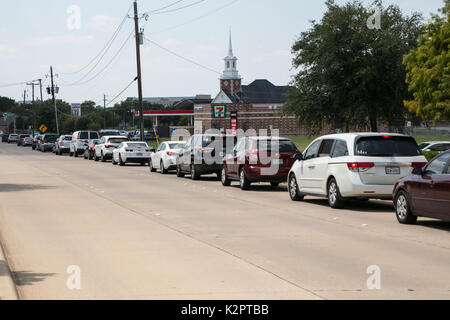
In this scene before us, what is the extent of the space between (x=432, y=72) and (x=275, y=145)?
14612 mm

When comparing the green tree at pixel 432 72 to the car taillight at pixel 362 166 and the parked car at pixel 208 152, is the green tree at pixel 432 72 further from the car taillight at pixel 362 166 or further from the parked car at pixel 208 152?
the car taillight at pixel 362 166

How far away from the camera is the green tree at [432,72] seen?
112 feet

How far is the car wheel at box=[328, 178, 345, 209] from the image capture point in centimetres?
1700

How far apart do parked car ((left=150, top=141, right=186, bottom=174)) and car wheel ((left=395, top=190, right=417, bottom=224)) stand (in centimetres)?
1776

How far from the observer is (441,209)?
42.8ft

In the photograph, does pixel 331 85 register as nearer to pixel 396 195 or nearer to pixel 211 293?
pixel 396 195

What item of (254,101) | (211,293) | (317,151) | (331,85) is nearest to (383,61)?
(331,85)

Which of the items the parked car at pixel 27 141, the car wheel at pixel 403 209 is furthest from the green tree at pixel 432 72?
the parked car at pixel 27 141

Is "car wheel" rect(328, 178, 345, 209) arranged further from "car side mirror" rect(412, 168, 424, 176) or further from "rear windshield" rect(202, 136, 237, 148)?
"rear windshield" rect(202, 136, 237, 148)

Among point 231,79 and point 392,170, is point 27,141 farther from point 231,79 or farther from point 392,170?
point 392,170

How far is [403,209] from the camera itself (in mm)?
14328

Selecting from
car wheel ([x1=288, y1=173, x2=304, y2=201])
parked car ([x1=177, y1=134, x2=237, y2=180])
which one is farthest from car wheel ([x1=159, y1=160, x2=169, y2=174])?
car wheel ([x1=288, y1=173, x2=304, y2=201])

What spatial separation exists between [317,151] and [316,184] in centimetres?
87
